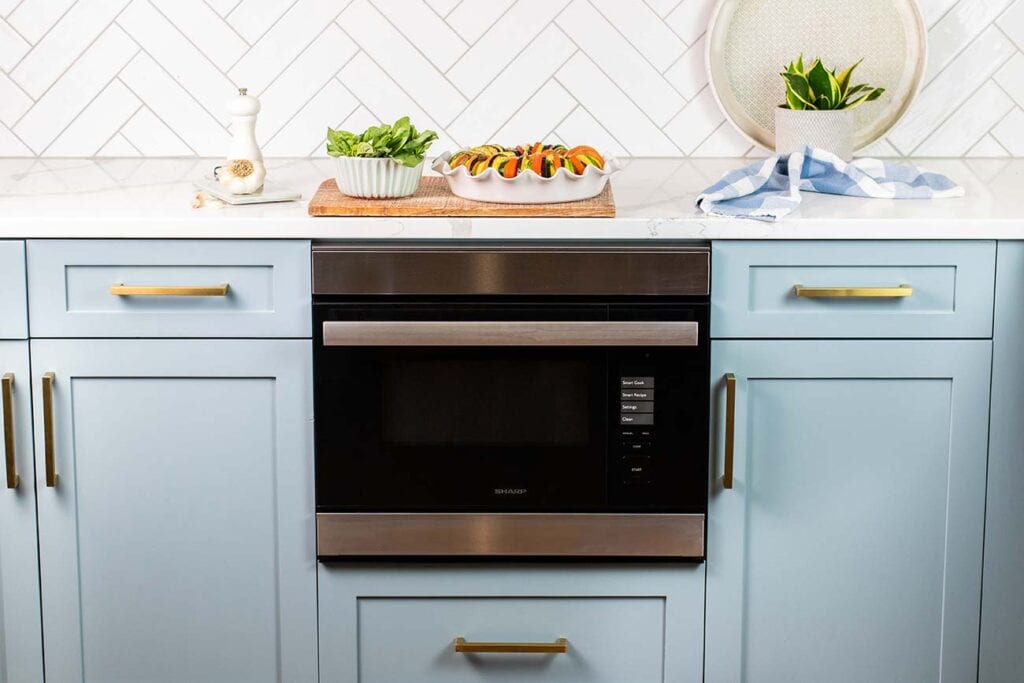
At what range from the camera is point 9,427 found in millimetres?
2350

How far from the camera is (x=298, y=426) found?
2.38m

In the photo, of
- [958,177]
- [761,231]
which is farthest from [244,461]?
[958,177]

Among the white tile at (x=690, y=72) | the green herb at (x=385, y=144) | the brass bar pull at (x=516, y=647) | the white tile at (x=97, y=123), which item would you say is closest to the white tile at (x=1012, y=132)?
the white tile at (x=690, y=72)

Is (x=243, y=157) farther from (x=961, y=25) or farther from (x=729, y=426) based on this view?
(x=961, y=25)

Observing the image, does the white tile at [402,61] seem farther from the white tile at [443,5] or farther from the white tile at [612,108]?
the white tile at [612,108]

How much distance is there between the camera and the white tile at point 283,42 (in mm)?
2980

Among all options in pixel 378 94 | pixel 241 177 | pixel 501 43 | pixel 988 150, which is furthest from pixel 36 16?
pixel 988 150

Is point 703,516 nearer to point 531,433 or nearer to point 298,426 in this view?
point 531,433

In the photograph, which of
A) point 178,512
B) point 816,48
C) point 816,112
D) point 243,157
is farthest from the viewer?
point 816,48

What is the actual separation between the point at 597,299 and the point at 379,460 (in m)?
0.46

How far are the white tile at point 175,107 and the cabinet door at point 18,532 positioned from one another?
33.4 inches

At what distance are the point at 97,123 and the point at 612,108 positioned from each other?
113cm

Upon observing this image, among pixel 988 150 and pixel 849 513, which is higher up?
pixel 988 150

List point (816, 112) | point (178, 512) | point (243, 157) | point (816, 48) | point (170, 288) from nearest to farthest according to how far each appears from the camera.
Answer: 1. point (170, 288)
2. point (178, 512)
3. point (243, 157)
4. point (816, 112)
5. point (816, 48)
